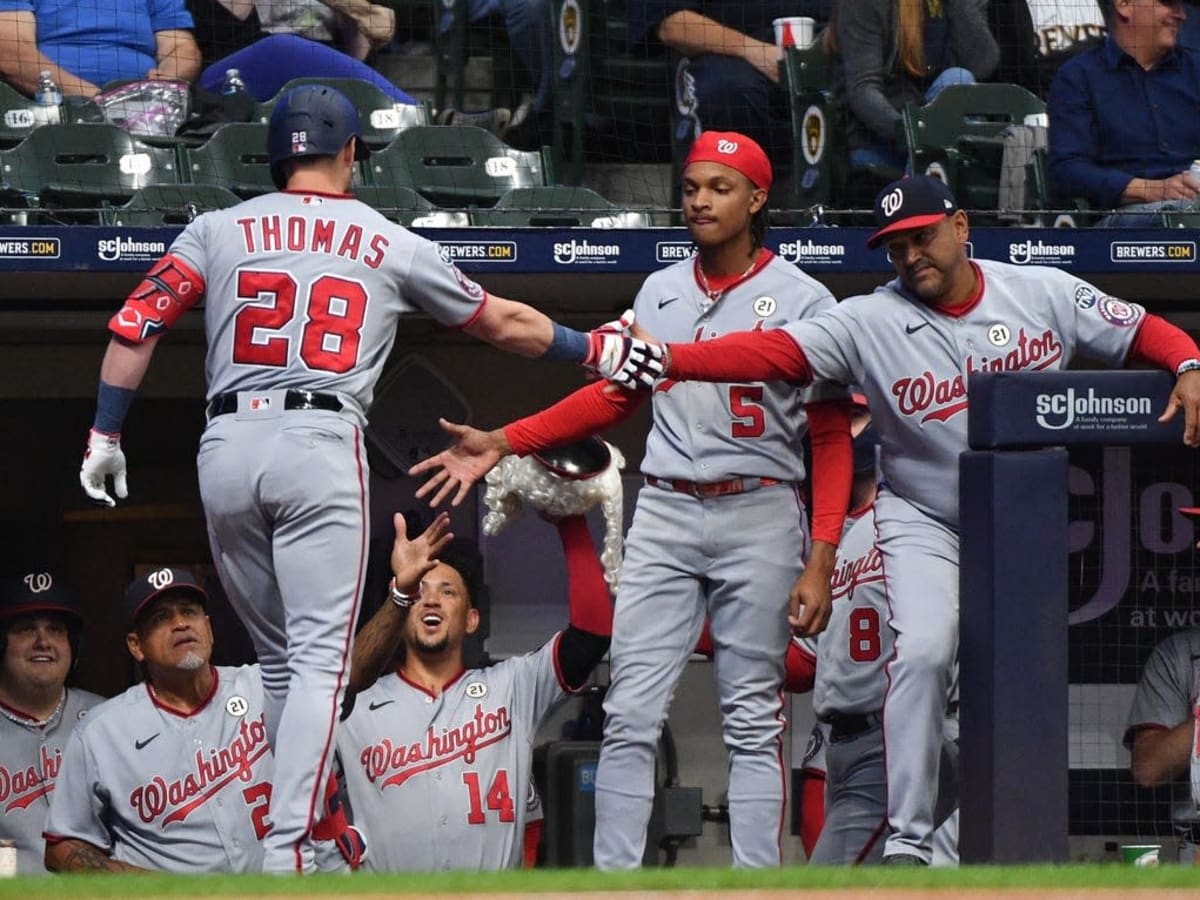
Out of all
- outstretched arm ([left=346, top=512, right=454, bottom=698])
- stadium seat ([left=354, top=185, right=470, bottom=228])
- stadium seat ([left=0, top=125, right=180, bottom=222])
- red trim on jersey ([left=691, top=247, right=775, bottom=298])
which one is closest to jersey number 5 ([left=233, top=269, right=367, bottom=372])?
outstretched arm ([left=346, top=512, right=454, bottom=698])

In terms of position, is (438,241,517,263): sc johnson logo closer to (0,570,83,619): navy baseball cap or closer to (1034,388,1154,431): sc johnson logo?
(0,570,83,619): navy baseball cap

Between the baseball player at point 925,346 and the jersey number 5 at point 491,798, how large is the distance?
1.48 m

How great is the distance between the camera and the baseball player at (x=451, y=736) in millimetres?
5539

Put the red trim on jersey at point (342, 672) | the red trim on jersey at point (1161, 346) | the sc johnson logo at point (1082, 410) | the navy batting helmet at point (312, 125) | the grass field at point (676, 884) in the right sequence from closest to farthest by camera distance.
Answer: the grass field at point (676, 884) < the sc johnson logo at point (1082, 410) < the red trim on jersey at point (342, 672) < the red trim on jersey at point (1161, 346) < the navy batting helmet at point (312, 125)

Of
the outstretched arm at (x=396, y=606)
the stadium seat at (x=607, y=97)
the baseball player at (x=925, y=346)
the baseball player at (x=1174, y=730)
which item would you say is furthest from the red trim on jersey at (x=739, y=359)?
the stadium seat at (x=607, y=97)

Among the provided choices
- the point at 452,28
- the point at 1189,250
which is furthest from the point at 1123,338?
the point at 452,28

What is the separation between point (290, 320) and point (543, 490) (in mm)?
1146

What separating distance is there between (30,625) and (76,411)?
1.21 meters

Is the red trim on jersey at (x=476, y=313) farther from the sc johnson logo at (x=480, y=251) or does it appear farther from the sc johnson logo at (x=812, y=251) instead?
the sc johnson logo at (x=812, y=251)

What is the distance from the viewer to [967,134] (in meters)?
7.34

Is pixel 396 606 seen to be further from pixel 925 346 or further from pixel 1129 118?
pixel 1129 118

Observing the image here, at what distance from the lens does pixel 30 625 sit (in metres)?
5.92

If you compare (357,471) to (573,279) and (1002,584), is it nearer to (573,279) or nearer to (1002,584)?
(1002,584)

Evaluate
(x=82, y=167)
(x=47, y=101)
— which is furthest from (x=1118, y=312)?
(x=47, y=101)
